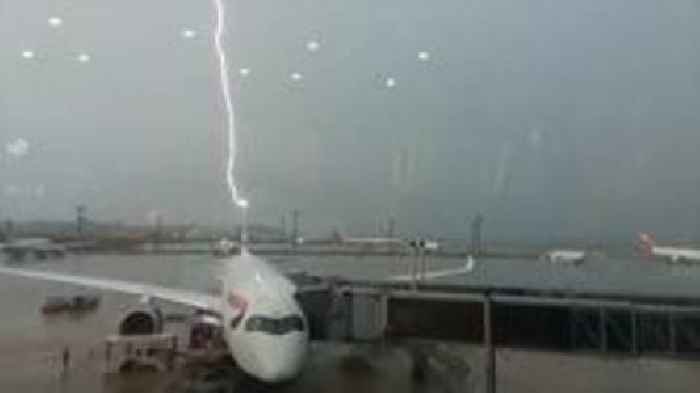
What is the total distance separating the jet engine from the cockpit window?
3234 millimetres

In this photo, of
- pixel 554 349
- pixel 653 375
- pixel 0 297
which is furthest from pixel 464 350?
pixel 0 297

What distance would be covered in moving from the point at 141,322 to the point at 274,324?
12.6 ft

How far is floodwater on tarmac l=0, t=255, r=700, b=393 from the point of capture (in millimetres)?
9539

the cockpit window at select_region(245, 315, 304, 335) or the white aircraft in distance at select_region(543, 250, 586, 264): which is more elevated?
the white aircraft in distance at select_region(543, 250, 586, 264)

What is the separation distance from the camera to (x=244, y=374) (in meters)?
9.97

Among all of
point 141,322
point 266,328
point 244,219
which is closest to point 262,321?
point 266,328

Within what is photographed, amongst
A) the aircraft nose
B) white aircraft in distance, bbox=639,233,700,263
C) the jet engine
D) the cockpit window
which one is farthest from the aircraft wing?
white aircraft in distance, bbox=639,233,700,263

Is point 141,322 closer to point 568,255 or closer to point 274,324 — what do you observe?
point 274,324

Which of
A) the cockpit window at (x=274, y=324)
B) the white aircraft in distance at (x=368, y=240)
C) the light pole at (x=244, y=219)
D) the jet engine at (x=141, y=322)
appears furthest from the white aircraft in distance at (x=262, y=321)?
the jet engine at (x=141, y=322)

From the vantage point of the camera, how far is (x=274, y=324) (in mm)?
9289

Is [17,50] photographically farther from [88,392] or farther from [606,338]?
[606,338]

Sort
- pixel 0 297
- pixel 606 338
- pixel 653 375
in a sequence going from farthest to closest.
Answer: pixel 0 297 < pixel 653 375 < pixel 606 338

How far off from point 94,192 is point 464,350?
4198mm

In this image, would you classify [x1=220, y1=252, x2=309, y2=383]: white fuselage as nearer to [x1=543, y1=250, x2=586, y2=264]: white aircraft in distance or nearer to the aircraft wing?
the aircraft wing
